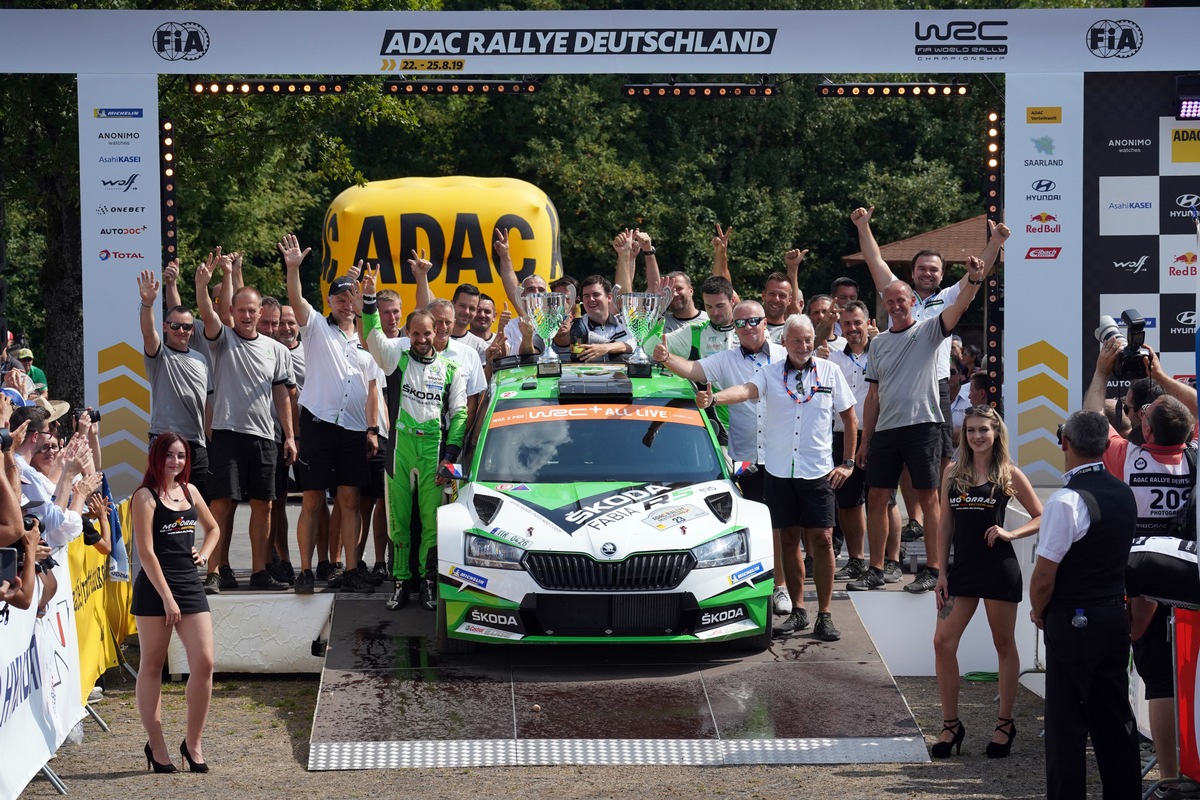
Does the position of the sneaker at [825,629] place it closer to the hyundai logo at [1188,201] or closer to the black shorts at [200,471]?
the black shorts at [200,471]

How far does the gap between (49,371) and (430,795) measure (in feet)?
49.4

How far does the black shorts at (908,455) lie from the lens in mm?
10047

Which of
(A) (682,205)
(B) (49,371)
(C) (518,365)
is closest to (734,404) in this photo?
(C) (518,365)

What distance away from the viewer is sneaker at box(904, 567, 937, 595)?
10.0 metres

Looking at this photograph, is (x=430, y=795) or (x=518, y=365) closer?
(x=430, y=795)

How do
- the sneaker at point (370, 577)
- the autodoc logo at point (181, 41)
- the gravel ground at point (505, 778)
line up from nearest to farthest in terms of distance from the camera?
the gravel ground at point (505, 778) < the sneaker at point (370, 577) < the autodoc logo at point (181, 41)

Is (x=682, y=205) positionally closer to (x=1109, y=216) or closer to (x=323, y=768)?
(x=1109, y=216)

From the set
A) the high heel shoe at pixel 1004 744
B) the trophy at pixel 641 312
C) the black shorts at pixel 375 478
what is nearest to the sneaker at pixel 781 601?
the trophy at pixel 641 312

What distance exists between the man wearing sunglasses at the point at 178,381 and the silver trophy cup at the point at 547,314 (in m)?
2.45

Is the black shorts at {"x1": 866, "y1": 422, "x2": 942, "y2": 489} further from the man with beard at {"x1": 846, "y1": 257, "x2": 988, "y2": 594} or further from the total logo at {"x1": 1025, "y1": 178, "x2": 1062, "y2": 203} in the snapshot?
the total logo at {"x1": 1025, "y1": 178, "x2": 1062, "y2": 203}

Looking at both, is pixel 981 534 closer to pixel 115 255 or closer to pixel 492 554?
pixel 492 554

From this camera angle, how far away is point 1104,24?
39.9 ft

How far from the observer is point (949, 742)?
7941 millimetres

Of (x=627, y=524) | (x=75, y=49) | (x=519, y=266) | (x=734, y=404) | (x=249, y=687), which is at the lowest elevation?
(x=249, y=687)
